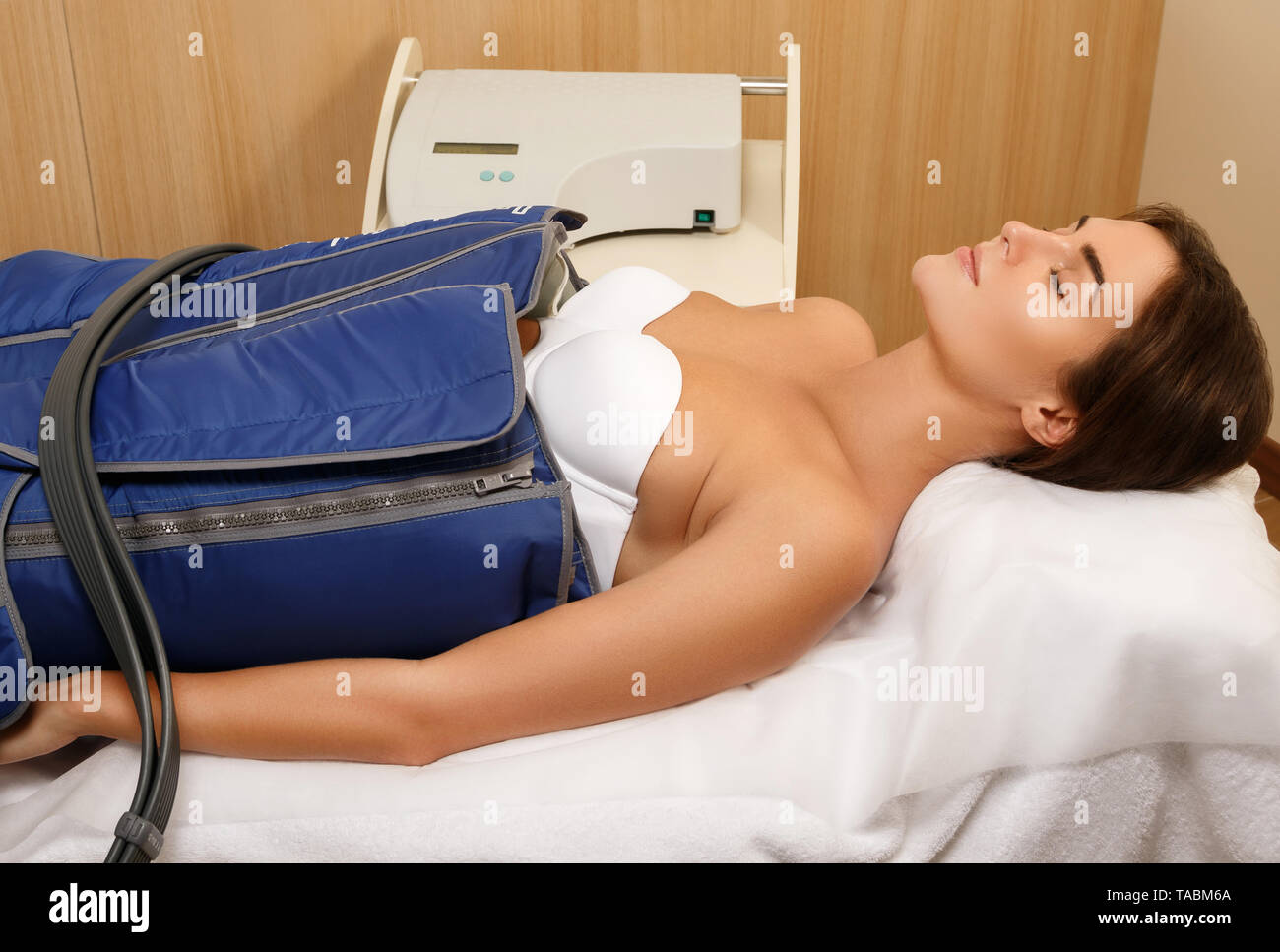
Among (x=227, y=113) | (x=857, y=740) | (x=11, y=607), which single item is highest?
(x=227, y=113)

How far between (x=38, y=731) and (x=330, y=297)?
1.54 feet

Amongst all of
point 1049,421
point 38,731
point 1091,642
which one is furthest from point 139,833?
point 1049,421

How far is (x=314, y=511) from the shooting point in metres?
0.90

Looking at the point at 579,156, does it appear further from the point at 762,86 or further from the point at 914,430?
the point at 914,430

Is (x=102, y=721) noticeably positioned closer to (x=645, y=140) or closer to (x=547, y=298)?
(x=547, y=298)

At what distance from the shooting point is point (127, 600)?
2.77ft

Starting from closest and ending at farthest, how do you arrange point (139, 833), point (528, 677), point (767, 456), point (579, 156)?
point (139, 833) → point (528, 677) → point (767, 456) → point (579, 156)

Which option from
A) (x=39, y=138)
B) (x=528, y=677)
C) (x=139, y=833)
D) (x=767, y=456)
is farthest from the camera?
(x=39, y=138)

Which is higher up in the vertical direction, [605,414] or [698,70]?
[698,70]

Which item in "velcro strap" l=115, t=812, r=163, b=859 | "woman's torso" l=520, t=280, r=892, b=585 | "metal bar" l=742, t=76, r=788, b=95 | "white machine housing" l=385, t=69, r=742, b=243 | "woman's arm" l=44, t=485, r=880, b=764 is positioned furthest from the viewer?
"metal bar" l=742, t=76, r=788, b=95

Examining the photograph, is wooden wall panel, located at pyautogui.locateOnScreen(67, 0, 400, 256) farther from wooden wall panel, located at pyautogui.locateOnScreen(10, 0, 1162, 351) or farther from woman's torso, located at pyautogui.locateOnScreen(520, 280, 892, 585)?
woman's torso, located at pyautogui.locateOnScreen(520, 280, 892, 585)

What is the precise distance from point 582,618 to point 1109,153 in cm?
194

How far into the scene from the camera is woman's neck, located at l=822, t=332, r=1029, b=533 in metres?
1.08

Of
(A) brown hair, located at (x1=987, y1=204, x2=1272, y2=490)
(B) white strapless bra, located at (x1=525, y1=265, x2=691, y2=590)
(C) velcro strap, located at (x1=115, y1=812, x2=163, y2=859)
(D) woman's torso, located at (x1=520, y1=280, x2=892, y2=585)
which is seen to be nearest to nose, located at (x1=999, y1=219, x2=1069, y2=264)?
(A) brown hair, located at (x1=987, y1=204, x2=1272, y2=490)
